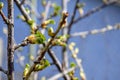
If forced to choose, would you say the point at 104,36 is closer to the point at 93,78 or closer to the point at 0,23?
the point at 93,78

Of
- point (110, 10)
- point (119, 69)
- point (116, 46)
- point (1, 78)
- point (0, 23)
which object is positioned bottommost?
point (119, 69)

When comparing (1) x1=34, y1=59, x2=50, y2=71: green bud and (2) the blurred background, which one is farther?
(2) the blurred background

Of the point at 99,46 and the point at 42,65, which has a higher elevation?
the point at 42,65

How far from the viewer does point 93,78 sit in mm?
3730

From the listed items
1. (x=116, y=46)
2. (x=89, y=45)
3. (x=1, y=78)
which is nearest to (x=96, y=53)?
(x=89, y=45)

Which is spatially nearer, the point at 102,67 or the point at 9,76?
the point at 9,76

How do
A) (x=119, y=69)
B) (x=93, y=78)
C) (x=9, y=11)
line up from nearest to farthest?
(x=9, y=11) → (x=93, y=78) → (x=119, y=69)

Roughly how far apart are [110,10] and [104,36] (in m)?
0.39

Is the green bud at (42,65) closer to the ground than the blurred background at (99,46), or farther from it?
farther from it

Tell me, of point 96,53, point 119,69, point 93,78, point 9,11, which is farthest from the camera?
point 119,69

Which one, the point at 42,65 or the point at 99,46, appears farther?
the point at 99,46

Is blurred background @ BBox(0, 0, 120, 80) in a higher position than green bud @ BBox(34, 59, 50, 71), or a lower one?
lower

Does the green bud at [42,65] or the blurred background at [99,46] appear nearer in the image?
the green bud at [42,65]

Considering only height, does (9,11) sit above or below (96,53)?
above
